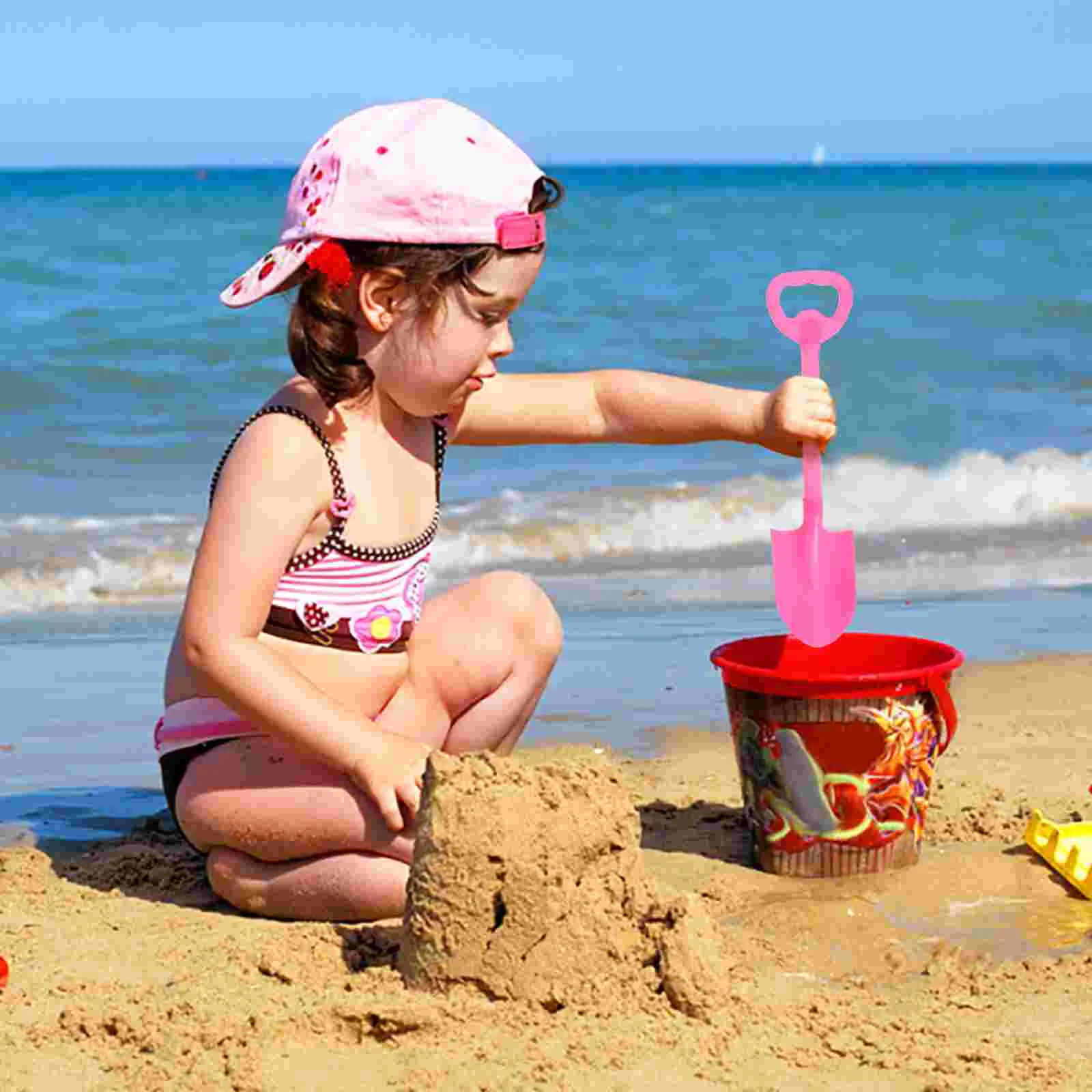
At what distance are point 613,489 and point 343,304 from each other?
Result: 4.12m

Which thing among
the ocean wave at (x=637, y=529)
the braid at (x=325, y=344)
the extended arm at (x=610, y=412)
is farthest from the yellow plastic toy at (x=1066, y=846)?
the ocean wave at (x=637, y=529)

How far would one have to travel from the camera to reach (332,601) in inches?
104

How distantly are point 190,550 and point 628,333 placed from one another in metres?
6.69

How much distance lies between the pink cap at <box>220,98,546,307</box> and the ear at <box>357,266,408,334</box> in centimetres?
5

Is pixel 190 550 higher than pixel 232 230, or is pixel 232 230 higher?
pixel 232 230

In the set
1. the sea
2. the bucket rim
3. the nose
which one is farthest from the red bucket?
the sea

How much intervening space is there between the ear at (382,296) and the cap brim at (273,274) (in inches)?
3.5

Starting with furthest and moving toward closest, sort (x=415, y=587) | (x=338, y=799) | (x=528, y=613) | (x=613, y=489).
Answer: (x=613, y=489), (x=528, y=613), (x=415, y=587), (x=338, y=799)

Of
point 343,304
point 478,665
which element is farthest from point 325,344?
point 478,665

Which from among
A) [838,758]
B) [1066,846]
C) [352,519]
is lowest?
[1066,846]

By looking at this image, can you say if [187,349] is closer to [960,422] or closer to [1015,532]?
[960,422]

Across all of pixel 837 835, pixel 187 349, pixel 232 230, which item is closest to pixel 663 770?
pixel 837 835

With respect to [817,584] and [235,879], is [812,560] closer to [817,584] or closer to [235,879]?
[817,584]

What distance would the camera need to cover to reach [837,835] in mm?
2727
